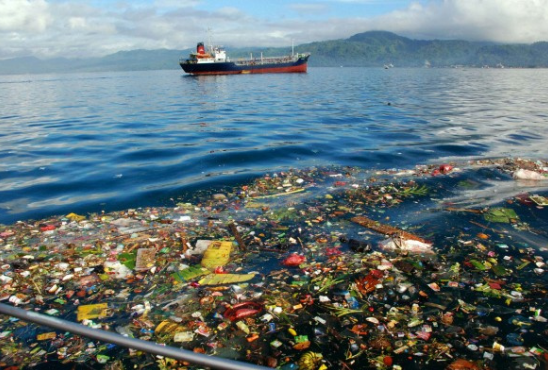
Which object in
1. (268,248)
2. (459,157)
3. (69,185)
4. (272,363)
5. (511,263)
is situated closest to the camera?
(272,363)

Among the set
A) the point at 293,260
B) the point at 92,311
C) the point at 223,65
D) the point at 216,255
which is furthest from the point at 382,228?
the point at 223,65

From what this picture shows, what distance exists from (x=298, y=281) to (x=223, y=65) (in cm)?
8464

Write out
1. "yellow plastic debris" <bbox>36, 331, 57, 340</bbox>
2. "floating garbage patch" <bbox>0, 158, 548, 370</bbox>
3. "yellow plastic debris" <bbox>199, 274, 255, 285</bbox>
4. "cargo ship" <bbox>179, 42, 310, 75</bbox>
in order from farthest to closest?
"cargo ship" <bbox>179, 42, 310, 75</bbox> < "yellow plastic debris" <bbox>199, 274, 255, 285</bbox> < "yellow plastic debris" <bbox>36, 331, 57, 340</bbox> < "floating garbage patch" <bbox>0, 158, 548, 370</bbox>

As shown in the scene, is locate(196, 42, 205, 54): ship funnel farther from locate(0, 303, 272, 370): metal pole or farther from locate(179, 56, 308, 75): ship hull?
locate(0, 303, 272, 370): metal pole

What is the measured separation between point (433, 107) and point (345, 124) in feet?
32.7

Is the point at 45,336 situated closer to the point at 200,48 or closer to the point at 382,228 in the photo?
the point at 382,228

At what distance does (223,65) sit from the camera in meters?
82.9

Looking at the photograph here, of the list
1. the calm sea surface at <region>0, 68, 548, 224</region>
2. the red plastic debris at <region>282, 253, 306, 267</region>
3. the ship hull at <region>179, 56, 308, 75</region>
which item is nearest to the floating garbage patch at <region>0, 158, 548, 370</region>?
the red plastic debris at <region>282, 253, 306, 267</region>

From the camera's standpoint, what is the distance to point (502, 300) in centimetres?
436

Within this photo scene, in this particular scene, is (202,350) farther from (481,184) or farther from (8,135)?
(8,135)

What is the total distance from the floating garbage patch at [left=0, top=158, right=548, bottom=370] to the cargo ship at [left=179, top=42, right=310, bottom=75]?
267ft

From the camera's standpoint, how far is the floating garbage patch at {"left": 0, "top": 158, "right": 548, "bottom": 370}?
3.67m

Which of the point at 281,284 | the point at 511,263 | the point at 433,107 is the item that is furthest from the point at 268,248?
the point at 433,107

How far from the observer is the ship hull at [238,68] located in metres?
82.7
